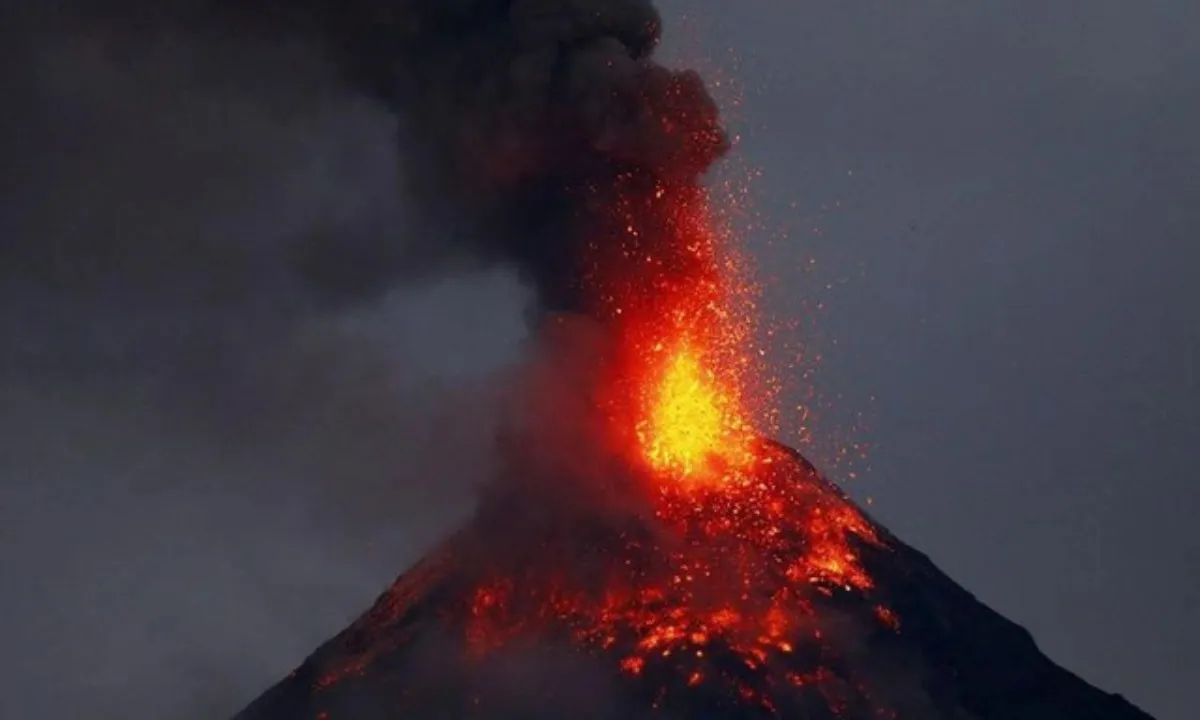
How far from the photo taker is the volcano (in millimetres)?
50438

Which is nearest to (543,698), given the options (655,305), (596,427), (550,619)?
(550,619)

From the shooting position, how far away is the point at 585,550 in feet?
174

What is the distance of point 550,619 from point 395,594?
693 cm

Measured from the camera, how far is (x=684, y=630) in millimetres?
51500

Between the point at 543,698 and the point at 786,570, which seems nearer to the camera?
the point at 543,698

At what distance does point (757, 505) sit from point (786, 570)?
7.12ft

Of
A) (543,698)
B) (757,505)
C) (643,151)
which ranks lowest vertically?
(543,698)

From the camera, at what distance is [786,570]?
54.2 metres

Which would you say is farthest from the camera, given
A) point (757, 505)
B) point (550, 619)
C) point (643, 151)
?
point (757, 505)

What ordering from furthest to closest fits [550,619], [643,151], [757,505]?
[757,505]
[550,619]
[643,151]

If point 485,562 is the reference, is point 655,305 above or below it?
above

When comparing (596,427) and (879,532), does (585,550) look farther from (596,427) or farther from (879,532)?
(879,532)

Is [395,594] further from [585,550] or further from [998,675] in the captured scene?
[998,675]

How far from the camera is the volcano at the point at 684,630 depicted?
50438 mm
